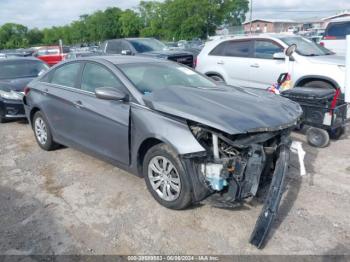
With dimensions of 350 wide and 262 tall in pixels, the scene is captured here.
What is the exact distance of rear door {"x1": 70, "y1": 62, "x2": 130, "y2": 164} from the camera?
3.76 m

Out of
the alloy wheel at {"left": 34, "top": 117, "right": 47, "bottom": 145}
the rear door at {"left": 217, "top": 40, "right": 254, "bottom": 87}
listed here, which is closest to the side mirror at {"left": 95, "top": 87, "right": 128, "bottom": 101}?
the alloy wheel at {"left": 34, "top": 117, "right": 47, "bottom": 145}

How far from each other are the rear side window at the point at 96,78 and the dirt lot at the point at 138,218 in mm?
1184

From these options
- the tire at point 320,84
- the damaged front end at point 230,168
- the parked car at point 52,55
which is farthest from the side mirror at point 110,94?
the parked car at point 52,55

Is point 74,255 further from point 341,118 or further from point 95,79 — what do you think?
point 341,118

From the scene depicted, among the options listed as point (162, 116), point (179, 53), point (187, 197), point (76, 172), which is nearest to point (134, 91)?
point (162, 116)

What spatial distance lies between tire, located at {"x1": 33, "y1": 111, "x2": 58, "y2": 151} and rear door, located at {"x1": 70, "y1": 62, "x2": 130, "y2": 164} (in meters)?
0.89

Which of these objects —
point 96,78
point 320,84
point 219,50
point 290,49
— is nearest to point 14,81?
point 96,78

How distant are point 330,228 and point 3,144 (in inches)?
218

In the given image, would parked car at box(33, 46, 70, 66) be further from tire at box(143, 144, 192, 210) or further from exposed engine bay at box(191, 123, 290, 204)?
exposed engine bay at box(191, 123, 290, 204)

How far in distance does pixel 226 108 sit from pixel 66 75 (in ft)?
8.67

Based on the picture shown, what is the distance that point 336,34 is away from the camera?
11.7 metres

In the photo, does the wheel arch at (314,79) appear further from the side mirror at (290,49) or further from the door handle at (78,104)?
the door handle at (78,104)

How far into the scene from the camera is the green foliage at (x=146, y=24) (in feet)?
183

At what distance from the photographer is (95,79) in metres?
4.23
